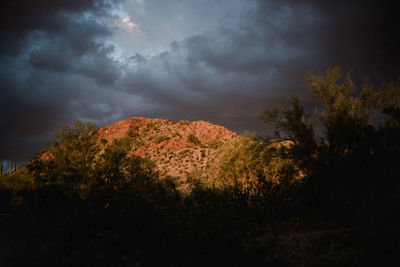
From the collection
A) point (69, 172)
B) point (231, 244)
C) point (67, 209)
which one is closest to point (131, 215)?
point (67, 209)

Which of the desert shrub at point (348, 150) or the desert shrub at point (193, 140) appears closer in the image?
the desert shrub at point (348, 150)

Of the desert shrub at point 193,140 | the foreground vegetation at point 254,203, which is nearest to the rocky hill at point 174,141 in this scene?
the desert shrub at point 193,140

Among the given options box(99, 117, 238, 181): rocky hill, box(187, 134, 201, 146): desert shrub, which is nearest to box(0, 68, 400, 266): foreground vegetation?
box(99, 117, 238, 181): rocky hill

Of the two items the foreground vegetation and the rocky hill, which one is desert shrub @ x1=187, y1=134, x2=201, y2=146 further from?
the foreground vegetation

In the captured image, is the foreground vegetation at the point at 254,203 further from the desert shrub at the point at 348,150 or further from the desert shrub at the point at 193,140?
the desert shrub at the point at 193,140

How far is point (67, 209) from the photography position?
15609mm

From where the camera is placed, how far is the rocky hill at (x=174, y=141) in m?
42.7

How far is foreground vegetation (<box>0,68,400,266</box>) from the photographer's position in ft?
26.3

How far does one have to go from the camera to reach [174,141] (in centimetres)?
5400

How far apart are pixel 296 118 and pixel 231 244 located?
9.78 metres

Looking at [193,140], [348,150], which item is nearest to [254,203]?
[348,150]

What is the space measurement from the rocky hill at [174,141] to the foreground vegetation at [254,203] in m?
15.6

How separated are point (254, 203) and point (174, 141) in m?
39.5

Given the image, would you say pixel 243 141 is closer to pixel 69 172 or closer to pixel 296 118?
pixel 296 118
